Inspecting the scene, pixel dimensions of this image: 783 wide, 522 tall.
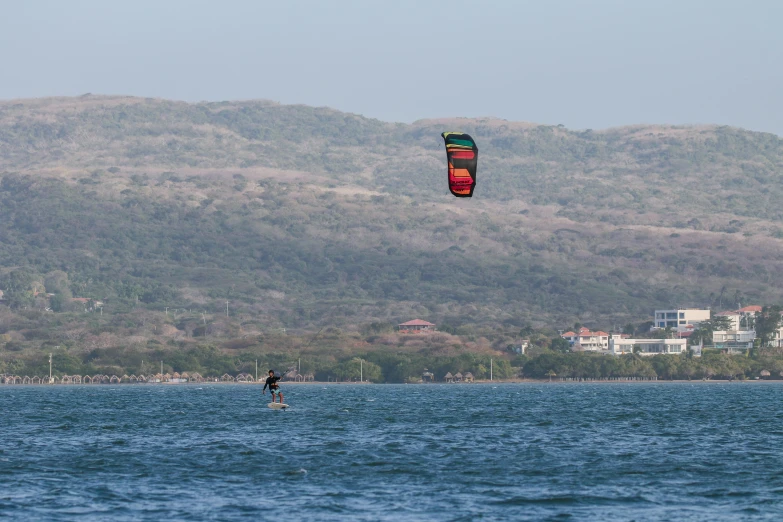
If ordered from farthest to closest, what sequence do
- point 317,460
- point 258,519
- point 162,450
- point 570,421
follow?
point 570,421
point 162,450
point 317,460
point 258,519

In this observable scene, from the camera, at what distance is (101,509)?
5225 cm

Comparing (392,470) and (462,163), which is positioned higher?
(462,163)

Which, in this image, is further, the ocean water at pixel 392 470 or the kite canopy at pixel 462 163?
the kite canopy at pixel 462 163

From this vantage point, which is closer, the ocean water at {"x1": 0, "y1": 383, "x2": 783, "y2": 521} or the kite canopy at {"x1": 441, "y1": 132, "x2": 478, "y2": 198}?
the ocean water at {"x1": 0, "y1": 383, "x2": 783, "y2": 521}

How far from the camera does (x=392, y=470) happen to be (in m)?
63.7

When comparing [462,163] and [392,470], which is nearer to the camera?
[392,470]

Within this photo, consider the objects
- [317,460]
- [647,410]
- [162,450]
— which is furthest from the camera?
[647,410]

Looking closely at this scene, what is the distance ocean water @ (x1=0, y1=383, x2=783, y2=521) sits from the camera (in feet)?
171

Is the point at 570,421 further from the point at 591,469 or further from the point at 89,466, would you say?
the point at 89,466

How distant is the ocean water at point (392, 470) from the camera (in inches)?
2050

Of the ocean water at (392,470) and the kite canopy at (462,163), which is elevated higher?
the kite canopy at (462,163)

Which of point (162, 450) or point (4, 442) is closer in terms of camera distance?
point (162, 450)

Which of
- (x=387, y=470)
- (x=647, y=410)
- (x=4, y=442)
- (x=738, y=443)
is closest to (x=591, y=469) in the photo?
(x=387, y=470)

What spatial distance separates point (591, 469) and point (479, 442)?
16638 millimetres
